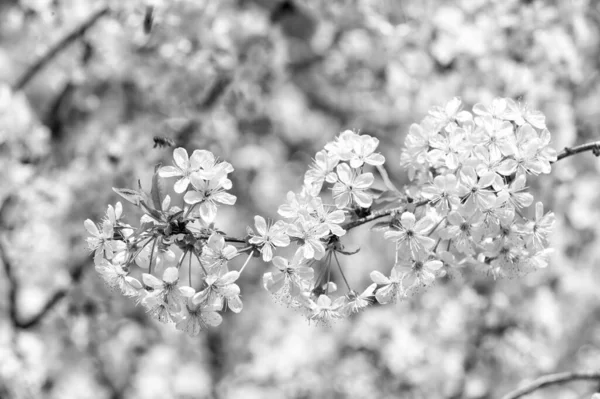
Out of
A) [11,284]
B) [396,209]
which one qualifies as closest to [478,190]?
[396,209]

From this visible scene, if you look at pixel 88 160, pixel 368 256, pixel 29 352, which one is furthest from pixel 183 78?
pixel 368 256

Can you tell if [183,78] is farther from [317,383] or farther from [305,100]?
[305,100]

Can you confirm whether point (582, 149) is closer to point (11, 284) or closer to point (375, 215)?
point (375, 215)

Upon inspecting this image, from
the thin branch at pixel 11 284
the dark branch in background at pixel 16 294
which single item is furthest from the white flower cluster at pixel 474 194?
the thin branch at pixel 11 284

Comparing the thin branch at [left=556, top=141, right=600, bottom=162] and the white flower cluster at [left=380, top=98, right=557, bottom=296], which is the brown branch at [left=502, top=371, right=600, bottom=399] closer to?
the white flower cluster at [left=380, top=98, right=557, bottom=296]

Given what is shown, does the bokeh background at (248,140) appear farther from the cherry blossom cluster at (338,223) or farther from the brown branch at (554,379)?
the brown branch at (554,379)

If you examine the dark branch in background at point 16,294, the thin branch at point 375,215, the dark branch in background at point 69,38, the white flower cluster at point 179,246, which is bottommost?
the dark branch in background at point 16,294

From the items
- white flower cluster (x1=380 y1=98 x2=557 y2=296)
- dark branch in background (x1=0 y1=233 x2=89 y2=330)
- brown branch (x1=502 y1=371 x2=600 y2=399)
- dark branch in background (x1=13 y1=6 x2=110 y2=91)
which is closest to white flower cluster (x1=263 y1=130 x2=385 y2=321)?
white flower cluster (x1=380 y1=98 x2=557 y2=296)
